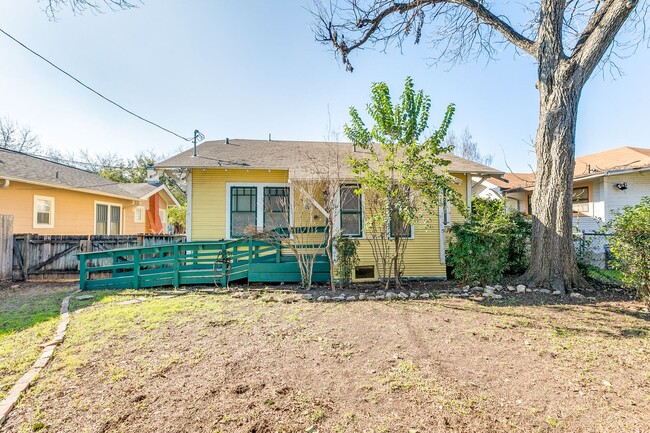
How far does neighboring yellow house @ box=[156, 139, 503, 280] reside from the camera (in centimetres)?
847

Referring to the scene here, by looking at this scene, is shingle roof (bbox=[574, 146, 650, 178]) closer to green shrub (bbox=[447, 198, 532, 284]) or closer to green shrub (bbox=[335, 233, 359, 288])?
green shrub (bbox=[447, 198, 532, 284])

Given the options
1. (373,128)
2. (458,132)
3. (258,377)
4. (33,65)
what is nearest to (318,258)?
(373,128)

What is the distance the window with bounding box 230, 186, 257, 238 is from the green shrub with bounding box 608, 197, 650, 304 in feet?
27.3

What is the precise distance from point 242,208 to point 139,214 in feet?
38.7

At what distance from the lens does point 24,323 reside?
473 cm

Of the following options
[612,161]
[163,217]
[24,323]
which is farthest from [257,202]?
[612,161]

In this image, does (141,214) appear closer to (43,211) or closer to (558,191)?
(43,211)

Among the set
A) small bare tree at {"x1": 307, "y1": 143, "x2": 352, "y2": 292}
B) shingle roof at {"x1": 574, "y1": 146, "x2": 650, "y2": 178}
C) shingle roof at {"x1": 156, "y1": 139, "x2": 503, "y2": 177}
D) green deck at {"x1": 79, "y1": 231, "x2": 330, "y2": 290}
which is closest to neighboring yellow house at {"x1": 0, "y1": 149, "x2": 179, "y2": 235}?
green deck at {"x1": 79, "y1": 231, "x2": 330, "y2": 290}

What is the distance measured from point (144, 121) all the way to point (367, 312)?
12016mm

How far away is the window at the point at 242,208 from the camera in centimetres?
887

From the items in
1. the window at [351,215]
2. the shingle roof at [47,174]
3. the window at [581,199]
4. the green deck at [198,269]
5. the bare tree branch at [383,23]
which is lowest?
the green deck at [198,269]

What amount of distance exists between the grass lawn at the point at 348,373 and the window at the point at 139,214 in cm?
1373

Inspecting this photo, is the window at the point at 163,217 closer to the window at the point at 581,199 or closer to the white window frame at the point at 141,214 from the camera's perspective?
the white window frame at the point at 141,214

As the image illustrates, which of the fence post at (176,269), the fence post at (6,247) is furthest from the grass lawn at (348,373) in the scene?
the fence post at (6,247)
